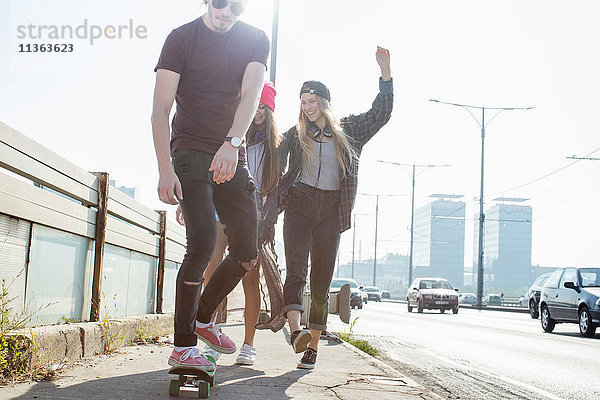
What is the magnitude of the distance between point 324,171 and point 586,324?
441 inches

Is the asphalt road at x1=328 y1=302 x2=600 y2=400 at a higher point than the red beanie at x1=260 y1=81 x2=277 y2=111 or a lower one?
lower

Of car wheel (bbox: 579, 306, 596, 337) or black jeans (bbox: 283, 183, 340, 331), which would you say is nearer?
black jeans (bbox: 283, 183, 340, 331)

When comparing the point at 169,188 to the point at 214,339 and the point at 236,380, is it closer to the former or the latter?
the point at 214,339

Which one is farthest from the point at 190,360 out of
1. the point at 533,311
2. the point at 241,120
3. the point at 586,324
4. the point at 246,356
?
the point at 533,311

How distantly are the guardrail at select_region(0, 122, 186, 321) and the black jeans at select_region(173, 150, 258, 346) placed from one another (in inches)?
45.5

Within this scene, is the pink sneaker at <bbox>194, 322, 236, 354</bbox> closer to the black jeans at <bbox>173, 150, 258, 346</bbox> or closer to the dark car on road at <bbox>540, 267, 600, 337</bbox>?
the black jeans at <bbox>173, 150, 258, 346</bbox>

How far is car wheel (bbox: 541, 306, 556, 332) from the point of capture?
1617 cm

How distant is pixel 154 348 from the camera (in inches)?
230

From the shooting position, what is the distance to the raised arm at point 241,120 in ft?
11.5

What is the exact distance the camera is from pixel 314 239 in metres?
5.12

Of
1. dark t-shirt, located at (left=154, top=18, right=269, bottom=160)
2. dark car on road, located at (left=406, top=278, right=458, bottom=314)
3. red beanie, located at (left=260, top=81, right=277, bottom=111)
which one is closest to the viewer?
dark t-shirt, located at (left=154, top=18, right=269, bottom=160)

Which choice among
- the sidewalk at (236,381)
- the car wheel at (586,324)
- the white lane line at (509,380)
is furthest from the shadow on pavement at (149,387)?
the car wheel at (586,324)

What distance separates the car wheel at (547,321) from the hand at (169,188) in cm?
1427

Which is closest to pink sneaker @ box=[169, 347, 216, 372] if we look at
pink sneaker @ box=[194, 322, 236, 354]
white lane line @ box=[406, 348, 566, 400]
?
pink sneaker @ box=[194, 322, 236, 354]
